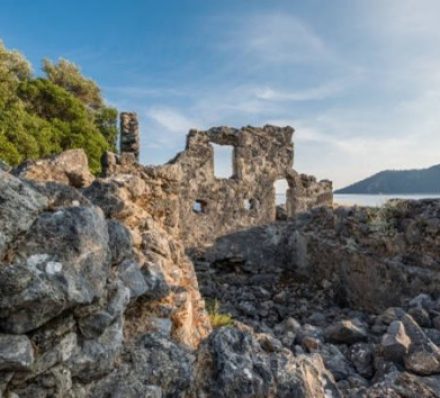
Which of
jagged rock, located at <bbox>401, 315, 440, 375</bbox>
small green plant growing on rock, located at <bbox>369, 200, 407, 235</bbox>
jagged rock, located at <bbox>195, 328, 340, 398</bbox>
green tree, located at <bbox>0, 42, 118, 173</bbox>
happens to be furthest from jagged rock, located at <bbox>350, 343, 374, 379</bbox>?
A: green tree, located at <bbox>0, 42, 118, 173</bbox>

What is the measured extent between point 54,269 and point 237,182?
40.1 feet

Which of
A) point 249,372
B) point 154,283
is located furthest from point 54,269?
point 249,372

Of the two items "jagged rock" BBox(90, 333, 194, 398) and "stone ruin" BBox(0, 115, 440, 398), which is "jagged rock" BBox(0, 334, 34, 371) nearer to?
"stone ruin" BBox(0, 115, 440, 398)

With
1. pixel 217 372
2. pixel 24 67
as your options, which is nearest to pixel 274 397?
pixel 217 372

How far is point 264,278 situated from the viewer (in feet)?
28.4

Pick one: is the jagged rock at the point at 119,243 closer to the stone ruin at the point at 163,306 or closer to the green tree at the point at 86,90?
the stone ruin at the point at 163,306

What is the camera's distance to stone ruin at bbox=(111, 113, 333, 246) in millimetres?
12906

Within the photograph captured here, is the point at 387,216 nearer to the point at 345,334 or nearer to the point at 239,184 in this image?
the point at 345,334

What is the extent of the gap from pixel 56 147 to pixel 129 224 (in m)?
13.0

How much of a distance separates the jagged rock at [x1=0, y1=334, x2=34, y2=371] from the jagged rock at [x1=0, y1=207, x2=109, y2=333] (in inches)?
1.6

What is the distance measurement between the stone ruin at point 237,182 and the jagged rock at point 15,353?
1045 cm

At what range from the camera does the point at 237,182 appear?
13.8 meters

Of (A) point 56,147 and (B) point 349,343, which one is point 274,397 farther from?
(A) point 56,147

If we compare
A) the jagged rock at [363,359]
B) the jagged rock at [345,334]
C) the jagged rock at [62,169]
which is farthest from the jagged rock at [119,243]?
the jagged rock at [345,334]
